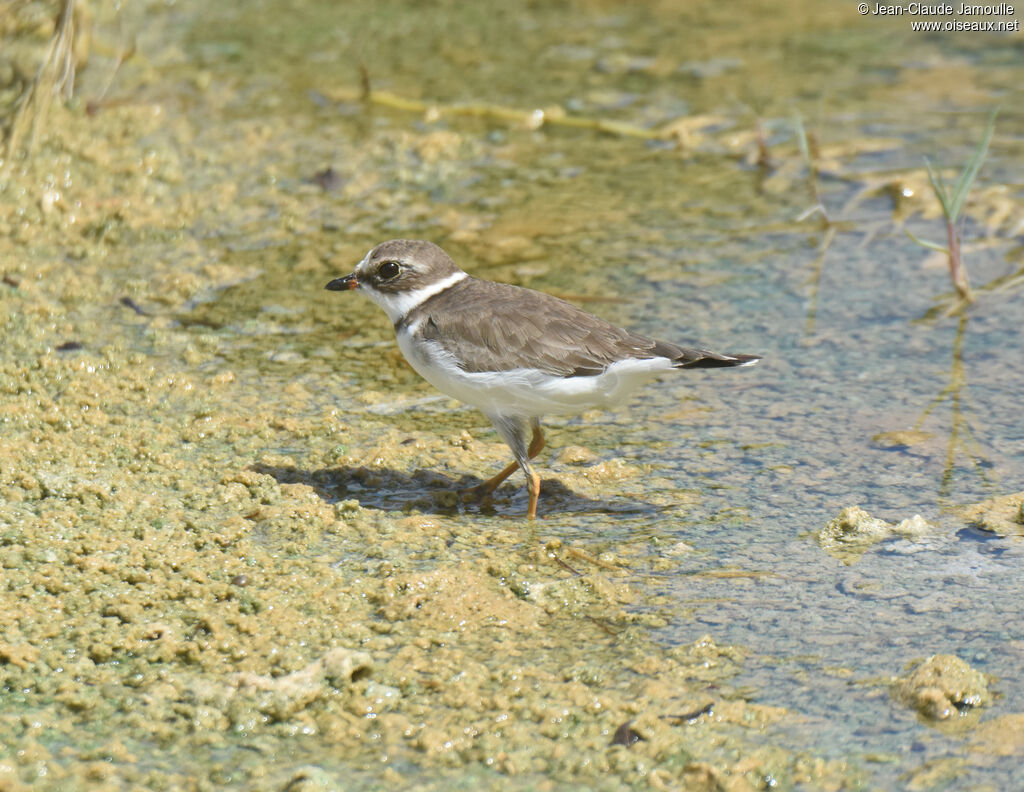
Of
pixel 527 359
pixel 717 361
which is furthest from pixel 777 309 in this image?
pixel 527 359

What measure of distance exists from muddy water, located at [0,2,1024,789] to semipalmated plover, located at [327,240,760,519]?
0.37m

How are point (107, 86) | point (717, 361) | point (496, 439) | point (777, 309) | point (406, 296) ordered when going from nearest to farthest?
point (717, 361)
point (406, 296)
point (496, 439)
point (777, 309)
point (107, 86)

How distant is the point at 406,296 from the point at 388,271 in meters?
0.15

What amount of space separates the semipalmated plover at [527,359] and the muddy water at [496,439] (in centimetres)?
37

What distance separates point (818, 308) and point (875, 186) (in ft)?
5.75

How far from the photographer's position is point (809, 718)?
12.0 feet

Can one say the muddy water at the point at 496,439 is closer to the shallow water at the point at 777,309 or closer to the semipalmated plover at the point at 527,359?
the shallow water at the point at 777,309

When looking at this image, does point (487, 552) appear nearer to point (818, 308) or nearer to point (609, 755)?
point (609, 755)

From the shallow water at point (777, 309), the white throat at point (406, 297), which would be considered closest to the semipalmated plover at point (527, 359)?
the white throat at point (406, 297)

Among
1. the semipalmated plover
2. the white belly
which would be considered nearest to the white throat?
the semipalmated plover

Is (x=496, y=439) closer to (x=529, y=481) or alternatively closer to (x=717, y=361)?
(x=529, y=481)

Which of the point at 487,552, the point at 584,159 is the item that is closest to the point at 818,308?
the point at 584,159

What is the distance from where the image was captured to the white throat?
18.1ft

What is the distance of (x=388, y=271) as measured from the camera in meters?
5.54
